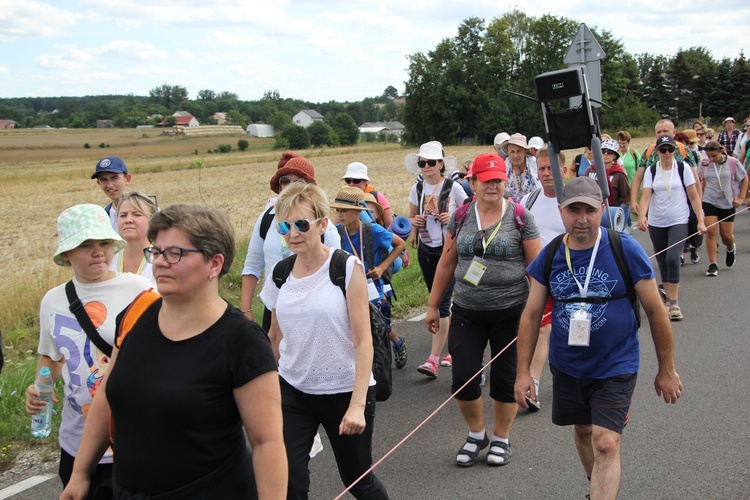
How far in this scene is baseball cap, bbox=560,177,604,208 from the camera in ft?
11.4

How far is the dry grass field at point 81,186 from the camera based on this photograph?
1169cm

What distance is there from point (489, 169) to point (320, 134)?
71208 millimetres

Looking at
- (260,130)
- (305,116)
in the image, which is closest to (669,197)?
(260,130)

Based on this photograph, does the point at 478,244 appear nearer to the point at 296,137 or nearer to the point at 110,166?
the point at 110,166

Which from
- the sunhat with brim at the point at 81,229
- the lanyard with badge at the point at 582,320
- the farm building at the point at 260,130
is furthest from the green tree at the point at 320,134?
the sunhat with brim at the point at 81,229

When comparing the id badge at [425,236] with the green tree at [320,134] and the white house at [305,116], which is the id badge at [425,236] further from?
the white house at [305,116]

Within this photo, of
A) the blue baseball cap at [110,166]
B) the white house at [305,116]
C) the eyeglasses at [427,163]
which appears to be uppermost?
the white house at [305,116]

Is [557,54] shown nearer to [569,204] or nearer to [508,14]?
[508,14]

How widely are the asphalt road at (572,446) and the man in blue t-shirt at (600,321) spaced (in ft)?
2.58

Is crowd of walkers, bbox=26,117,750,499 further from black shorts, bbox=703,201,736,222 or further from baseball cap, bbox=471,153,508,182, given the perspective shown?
black shorts, bbox=703,201,736,222

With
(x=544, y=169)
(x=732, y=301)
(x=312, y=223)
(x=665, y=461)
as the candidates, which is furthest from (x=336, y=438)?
(x=732, y=301)

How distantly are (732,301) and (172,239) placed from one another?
7.51m

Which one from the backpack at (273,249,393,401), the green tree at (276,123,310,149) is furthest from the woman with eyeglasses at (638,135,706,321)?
the green tree at (276,123,310,149)

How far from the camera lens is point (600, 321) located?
3.54 meters
